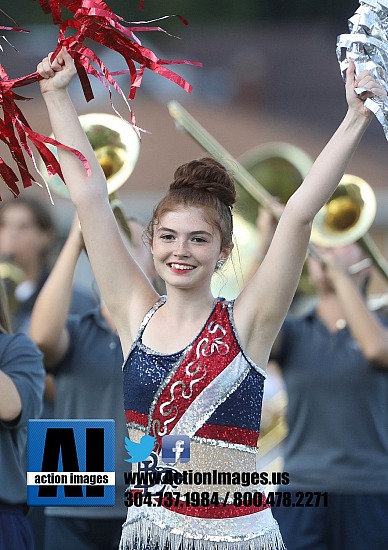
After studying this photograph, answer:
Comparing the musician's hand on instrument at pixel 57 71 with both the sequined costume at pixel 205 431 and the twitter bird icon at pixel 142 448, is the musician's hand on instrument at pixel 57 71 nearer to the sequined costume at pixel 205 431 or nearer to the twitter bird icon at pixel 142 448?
the sequined costume at pixel 205 431

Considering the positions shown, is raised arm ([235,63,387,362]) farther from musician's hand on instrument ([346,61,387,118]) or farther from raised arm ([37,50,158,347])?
raised arm ([37,50,158,347])

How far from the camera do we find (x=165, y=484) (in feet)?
8.73

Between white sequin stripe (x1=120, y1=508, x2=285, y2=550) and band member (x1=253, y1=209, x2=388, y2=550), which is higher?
band member (x1=253, y1=209, x2=388, y2=550)

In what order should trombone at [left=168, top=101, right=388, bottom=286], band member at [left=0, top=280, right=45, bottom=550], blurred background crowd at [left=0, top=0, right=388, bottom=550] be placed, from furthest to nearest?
blurred background crowd at [left=0, top=0, right=388, bottom=550] → trombone at [left=168, top=101, right=388, bottom=286] → band member at [left=0, top=280, right=45, bottom=550]

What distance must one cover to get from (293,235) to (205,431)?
482mm

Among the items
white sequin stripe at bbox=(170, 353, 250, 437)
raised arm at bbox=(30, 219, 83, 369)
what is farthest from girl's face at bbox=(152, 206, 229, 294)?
raised arm at bbox=(30, 219, 83, 369)

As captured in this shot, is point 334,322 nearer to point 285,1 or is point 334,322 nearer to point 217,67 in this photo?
point 217,67

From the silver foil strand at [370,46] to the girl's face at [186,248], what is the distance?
1.52 ft

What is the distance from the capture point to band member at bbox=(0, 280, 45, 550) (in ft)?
11.5

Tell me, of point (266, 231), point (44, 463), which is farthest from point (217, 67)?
point (44, 463)

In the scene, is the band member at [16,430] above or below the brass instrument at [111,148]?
below

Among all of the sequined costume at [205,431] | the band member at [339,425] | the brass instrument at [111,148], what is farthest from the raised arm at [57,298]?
the sequined costume at [205,431]

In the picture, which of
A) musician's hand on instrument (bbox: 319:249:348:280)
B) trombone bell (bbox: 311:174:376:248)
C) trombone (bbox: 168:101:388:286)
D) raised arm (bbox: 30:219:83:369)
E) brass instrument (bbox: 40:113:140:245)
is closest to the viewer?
raised arm (bbox: 30:219:83:369)

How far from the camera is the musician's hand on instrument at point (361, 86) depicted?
260 cm
